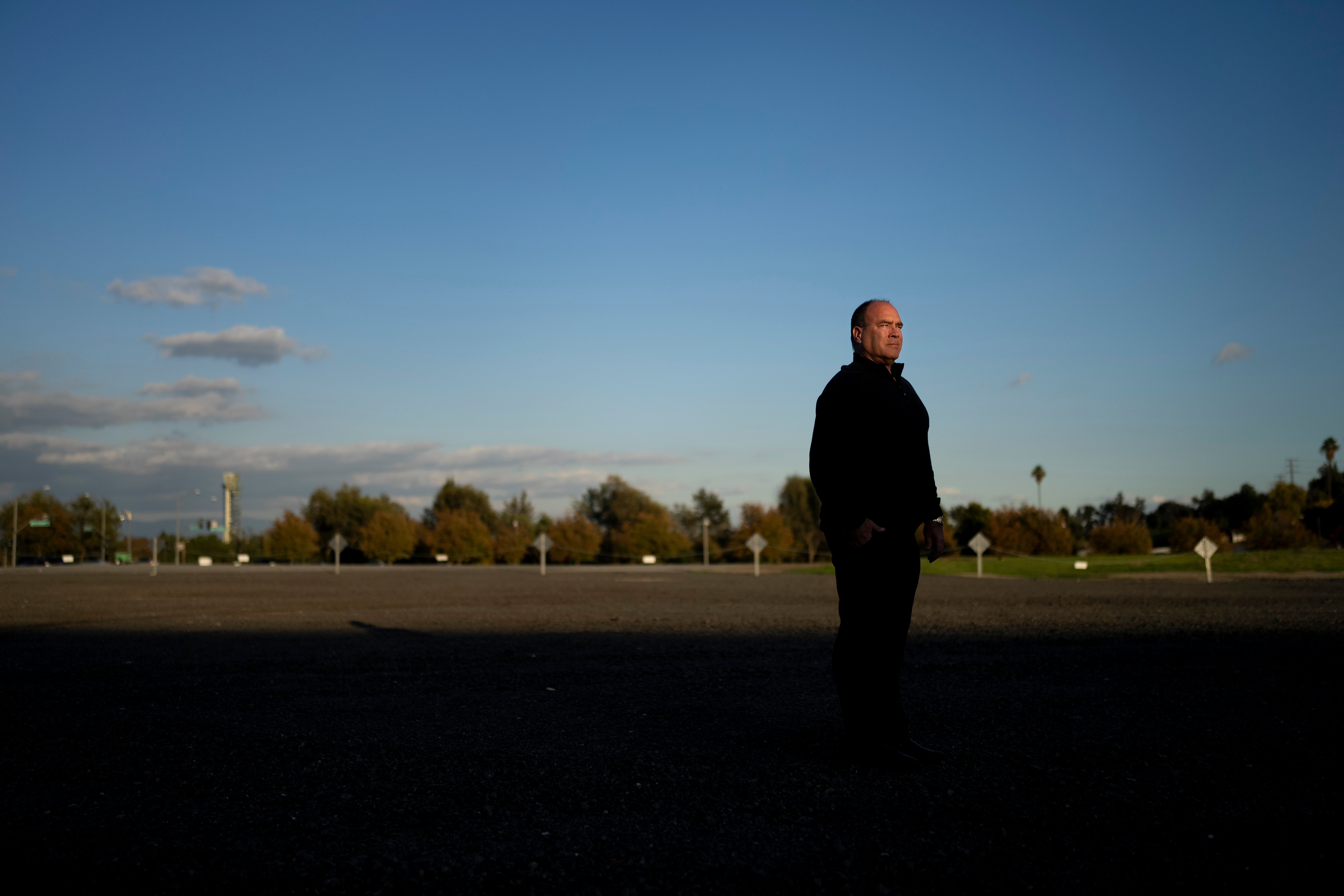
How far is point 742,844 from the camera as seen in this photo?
2756mm

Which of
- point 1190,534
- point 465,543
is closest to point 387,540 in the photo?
point 465,543

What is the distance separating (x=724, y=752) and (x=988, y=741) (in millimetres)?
1313

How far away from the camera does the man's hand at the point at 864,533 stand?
3744 millimetres

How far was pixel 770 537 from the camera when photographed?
236 feet

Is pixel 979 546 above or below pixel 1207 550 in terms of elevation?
below

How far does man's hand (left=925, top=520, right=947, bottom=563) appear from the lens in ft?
13.1

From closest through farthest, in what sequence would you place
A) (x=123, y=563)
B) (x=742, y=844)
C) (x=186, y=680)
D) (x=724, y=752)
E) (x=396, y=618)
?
(x=742, y=844)
(x=724, y=752)
(x=186, y=680)
(x=396, y=618)
(x=123, y=563)

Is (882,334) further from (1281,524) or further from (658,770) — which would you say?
(1281,524)

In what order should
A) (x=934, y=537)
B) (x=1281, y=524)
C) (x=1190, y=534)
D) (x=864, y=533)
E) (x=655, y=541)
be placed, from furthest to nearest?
(x=655, y=541) → (x=1190, y=534) → (x=1281, y=524) → (x=934, y=537) → (x=864, y=533)

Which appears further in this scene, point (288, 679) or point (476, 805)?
point (288, 679)

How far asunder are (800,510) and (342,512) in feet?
163

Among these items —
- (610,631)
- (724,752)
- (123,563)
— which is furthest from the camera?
(123,563)

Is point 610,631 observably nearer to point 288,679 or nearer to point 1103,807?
point 288,679

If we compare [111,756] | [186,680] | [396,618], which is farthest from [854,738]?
[396,618]
